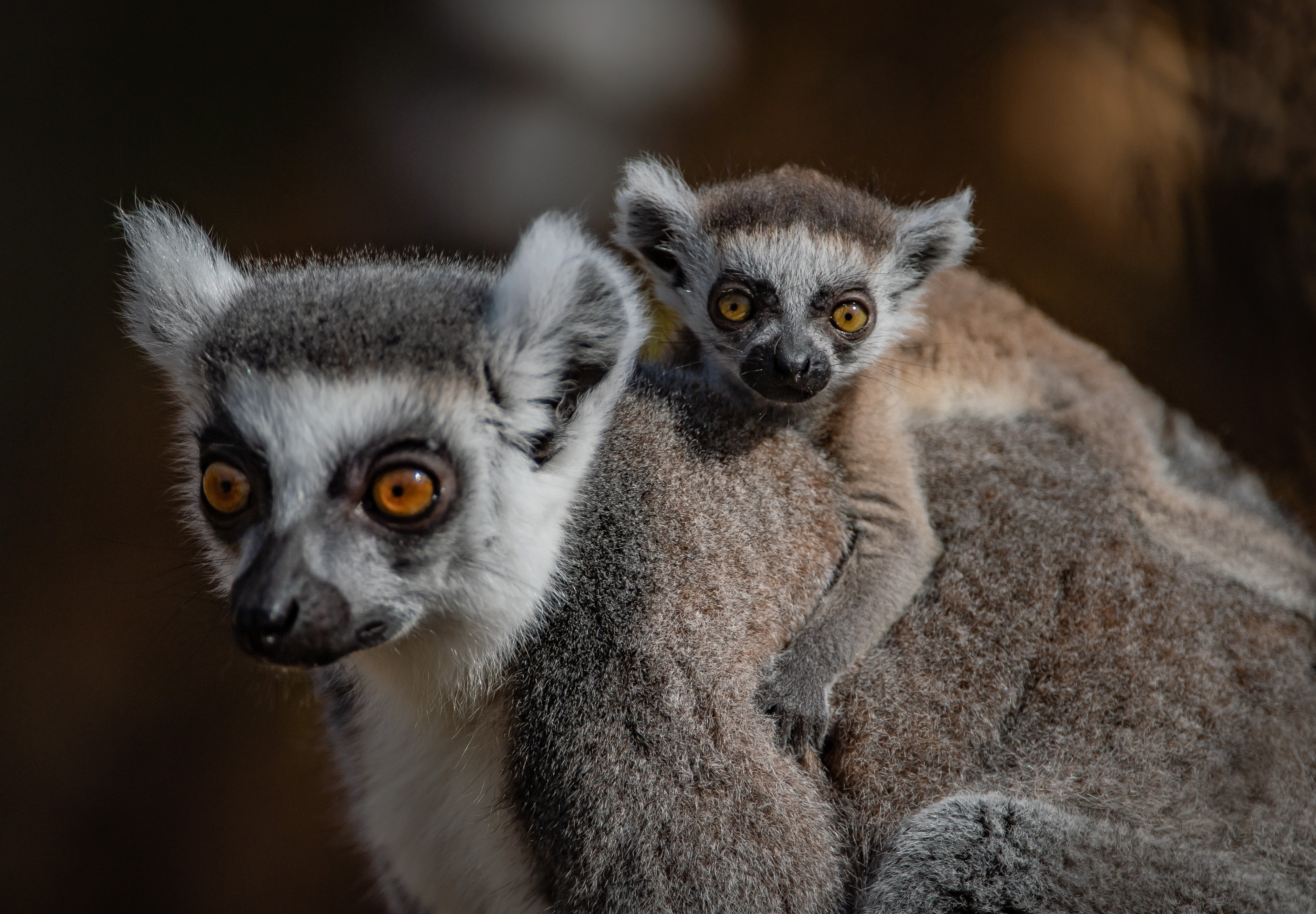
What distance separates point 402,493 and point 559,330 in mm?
397

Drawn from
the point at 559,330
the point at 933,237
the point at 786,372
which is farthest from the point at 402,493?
the point at 933,237

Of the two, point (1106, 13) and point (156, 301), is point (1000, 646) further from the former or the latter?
point (1106, 13)

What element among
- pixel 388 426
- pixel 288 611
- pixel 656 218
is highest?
pixel 656 218

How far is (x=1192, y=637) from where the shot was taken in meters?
2.02

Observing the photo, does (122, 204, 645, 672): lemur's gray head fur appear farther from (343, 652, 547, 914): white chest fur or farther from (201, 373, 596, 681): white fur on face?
(343, 652, 547, 914): white chest fur

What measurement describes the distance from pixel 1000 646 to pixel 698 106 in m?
3.18

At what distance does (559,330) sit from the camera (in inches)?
Answer: 60.7

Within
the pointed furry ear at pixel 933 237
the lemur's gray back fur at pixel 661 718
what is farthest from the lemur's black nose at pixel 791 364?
the pointed furry ear at pixel 933 237

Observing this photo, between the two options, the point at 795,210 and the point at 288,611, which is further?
the point at 795,210

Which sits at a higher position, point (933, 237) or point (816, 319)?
point (933, 237)

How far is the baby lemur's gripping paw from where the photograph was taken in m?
1.78

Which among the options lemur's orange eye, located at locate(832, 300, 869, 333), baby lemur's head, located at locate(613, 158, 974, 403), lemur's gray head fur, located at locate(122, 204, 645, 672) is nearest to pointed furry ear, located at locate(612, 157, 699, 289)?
baby lemur's head, located at locate(613, 158, 974, 403)

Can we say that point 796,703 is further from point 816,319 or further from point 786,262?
point 786,262

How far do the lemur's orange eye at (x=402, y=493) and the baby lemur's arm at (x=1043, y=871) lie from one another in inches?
46.0
